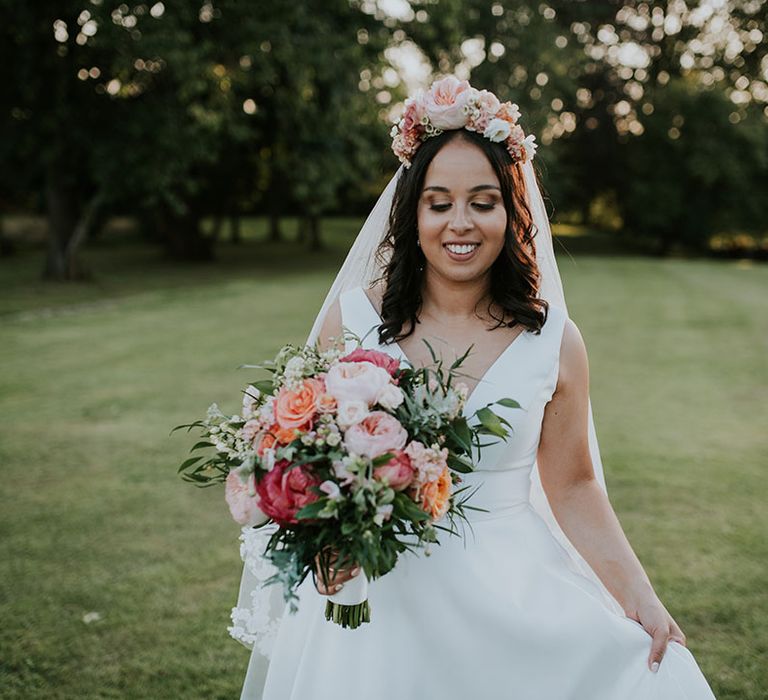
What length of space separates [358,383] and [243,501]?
410 millimetres

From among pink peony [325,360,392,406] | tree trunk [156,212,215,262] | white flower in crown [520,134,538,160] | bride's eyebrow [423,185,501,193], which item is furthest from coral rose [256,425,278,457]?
tree trunk [156,212,215,262]

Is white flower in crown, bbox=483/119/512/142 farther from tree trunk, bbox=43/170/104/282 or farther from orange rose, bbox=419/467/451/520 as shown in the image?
tree trunk, bbox=43/170/104/282

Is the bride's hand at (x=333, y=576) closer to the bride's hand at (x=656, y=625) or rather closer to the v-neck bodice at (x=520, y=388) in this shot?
the v-neck bodice at (x=520, y=388)

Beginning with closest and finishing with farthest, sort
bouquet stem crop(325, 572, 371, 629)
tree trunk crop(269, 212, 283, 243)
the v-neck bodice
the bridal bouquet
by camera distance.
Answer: the bridal bouquet, bouquet stem crop(325, 572, 371, 629), the v-neck bodice, tree trunk crop(269, 212, 283, 243)

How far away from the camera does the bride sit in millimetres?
A: 2195

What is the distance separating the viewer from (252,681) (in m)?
2.86

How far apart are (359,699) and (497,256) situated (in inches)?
55.8

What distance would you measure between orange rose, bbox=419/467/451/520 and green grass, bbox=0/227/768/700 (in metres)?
2.37

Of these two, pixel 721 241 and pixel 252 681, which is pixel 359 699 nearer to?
pixel 252 681

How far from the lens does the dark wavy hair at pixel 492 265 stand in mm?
2492

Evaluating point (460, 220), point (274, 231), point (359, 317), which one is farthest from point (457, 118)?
point (274, 231)

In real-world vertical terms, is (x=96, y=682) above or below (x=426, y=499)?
below

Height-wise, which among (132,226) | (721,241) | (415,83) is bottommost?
(132,226)

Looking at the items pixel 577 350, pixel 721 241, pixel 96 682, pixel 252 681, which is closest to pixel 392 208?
pixel 577 350
